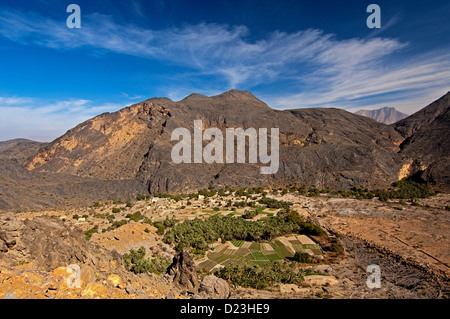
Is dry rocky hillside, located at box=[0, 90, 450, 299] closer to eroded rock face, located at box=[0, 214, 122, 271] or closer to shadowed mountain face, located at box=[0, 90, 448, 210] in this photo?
eroded rock face, located at box=[0, 214, 122, 271]

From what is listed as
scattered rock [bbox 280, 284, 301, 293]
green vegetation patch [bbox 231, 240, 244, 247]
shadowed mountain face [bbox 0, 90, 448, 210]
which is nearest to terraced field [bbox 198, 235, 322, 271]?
green vegetation patch [bbox 231, 240, 244, 247]

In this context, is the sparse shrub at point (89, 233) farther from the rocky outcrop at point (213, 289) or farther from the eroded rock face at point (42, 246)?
the rocky outcrop at point (213, 289)

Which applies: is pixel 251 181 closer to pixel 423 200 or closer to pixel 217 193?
pixel 217 193

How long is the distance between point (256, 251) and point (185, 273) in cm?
1408

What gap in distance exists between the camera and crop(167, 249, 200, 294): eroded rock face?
19516 mm

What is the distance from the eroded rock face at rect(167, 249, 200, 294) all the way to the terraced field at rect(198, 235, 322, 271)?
649 centimetres

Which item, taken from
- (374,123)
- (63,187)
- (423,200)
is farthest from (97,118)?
(374,123)

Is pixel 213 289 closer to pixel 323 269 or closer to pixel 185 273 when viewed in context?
pixel 185 273

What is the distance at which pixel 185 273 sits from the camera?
2027 centimetres

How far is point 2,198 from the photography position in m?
45.7

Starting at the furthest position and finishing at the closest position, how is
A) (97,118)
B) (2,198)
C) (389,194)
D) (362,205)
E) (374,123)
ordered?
(374,123) → (97,118) → (389,194) → (362,205) → (2,198)

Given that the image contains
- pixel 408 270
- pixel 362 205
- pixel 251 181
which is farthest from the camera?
pixel 251 181

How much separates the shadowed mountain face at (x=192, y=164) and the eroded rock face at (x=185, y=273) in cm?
4594
